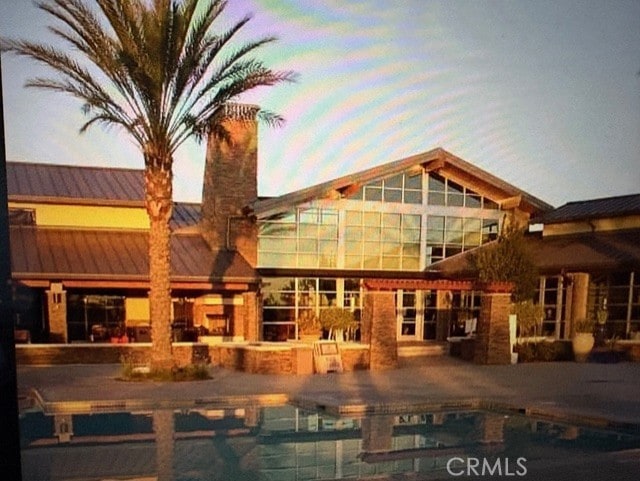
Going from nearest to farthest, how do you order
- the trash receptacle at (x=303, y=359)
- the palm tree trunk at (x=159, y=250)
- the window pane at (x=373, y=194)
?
1. the palm tree trunk at (x=159, y=250)
2. the trash receptacle at (x=303, y=359)
3. the window pane at (x=373, y=194)

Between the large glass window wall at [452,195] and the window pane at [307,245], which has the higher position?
the large glass window wall at [452,195]

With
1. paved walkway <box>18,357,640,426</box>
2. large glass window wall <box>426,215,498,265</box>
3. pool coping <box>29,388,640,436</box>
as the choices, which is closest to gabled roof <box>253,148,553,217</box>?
large glass window wall <box>426,215,498,265</box>

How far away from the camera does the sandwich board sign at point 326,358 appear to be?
31.8 feet

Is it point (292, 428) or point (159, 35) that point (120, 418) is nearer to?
point (292, 428)

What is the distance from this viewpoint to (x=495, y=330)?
10914 mm

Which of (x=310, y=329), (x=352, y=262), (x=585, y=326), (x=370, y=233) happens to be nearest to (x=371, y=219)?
(x=370, y=233)

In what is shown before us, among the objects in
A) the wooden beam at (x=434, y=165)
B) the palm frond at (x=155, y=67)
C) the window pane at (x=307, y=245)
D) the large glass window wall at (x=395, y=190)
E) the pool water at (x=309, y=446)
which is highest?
the palm frond at (x=155, y=67)

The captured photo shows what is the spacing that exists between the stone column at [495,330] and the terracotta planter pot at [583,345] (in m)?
1.75

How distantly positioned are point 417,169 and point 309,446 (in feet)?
32.2

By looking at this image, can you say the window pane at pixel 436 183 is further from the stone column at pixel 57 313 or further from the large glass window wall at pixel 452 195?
the stone column at pixel 57 313

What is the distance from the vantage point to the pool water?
430cm

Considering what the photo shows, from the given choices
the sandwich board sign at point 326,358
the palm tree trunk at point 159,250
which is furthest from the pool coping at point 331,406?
the sandwich board sign at point 326,358

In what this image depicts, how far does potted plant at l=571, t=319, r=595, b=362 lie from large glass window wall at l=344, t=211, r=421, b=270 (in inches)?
163

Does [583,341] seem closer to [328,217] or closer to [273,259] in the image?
[328,217]
